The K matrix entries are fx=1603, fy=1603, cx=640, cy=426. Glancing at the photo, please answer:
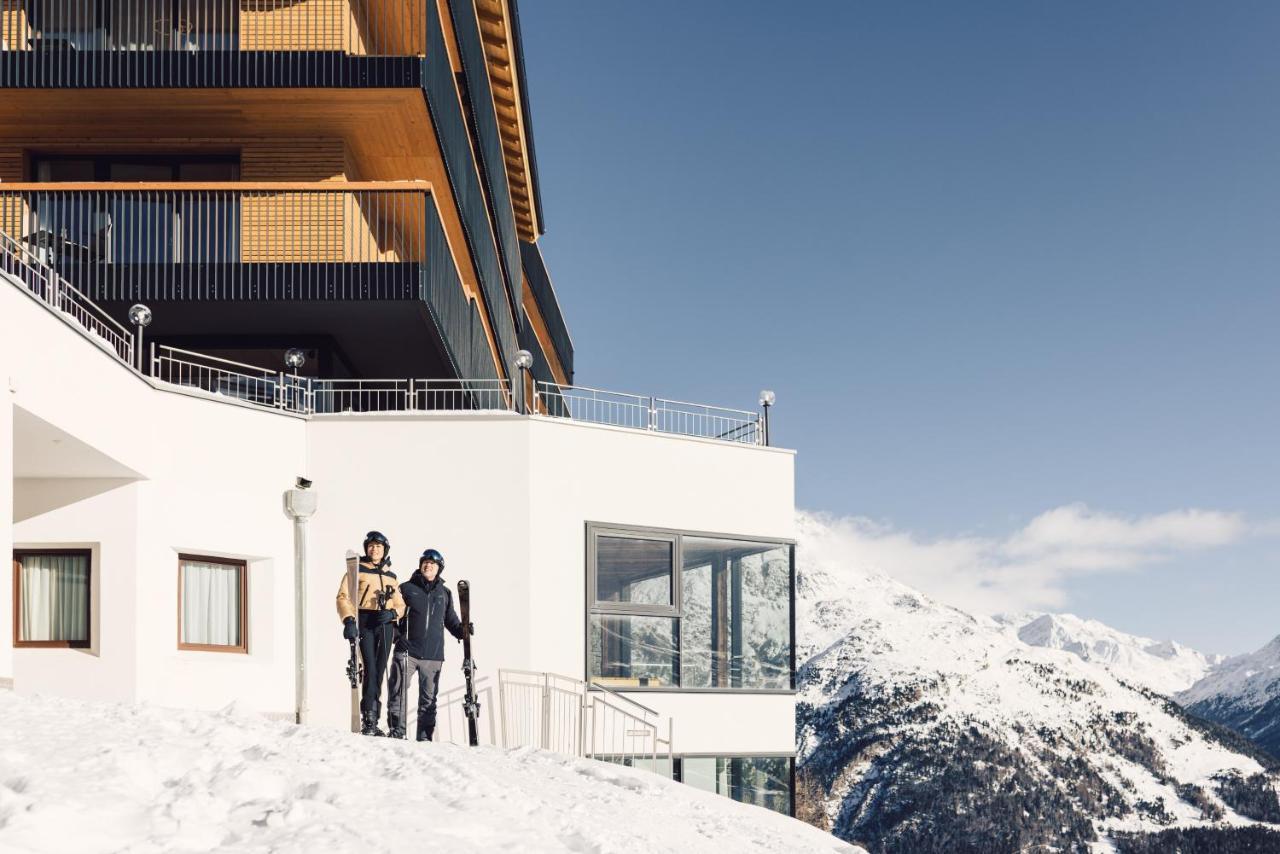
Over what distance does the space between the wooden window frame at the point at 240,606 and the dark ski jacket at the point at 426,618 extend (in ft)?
9.80

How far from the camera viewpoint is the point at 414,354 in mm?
21156

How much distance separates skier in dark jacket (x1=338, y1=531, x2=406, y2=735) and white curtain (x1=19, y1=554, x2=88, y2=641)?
3.31 meters

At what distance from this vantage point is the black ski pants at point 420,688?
13.3m

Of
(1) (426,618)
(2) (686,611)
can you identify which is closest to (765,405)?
(2) (686,611)

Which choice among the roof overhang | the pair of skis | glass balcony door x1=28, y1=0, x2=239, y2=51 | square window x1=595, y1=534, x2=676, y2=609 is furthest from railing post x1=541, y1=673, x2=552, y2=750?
the roof overhang

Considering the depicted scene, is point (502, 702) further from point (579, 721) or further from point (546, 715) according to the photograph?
point (579, 721)

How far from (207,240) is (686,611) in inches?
284

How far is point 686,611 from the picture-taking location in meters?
17.1

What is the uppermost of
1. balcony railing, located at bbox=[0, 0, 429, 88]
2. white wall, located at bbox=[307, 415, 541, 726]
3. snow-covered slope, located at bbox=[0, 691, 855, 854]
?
balcony railing, located at bbox=[0, 0, 429, 88]

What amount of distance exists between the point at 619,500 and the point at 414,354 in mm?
5504

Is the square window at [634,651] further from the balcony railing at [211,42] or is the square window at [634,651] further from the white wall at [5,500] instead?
the balcony railing at [211,42]

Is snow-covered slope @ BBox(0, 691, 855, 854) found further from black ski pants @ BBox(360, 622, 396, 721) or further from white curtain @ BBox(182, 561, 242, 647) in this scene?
white curtain @ BBox(182, 561, 242, 647)

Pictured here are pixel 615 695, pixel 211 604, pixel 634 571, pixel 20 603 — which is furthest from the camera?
pixel 634 571

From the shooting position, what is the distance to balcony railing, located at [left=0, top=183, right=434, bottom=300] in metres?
18.7
